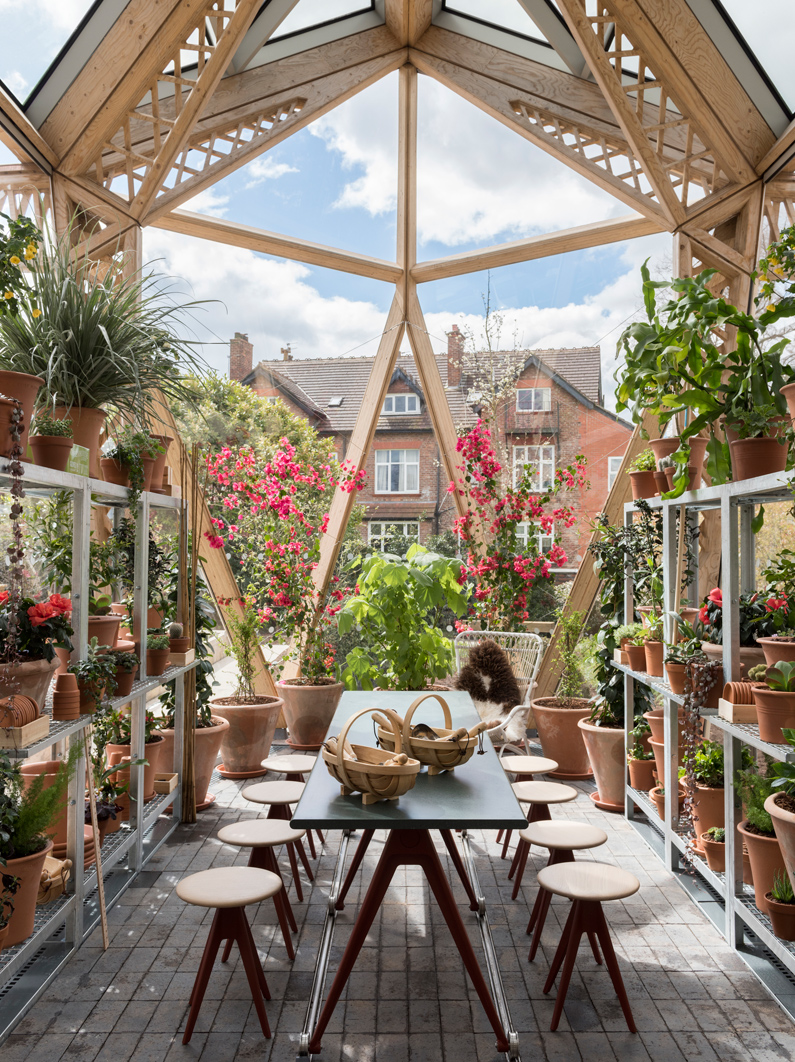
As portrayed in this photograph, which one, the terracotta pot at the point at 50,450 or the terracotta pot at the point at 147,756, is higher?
the terracotta pot at the point at 50,450

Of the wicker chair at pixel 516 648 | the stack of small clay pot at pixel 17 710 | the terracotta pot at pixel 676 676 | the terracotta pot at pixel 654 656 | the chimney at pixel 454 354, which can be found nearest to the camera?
the stack of small clay pot at pixel 17 710

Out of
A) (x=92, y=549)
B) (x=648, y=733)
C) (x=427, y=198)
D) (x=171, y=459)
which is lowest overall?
(x=648, y=733)

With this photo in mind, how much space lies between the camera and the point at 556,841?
2811 millimetres

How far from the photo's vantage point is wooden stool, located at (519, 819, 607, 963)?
110 inches

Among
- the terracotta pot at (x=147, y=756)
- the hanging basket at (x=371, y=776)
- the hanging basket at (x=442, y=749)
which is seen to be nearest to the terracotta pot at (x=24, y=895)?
the hanging basket at (x=371, y=776)

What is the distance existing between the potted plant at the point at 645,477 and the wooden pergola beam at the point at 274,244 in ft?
9.59

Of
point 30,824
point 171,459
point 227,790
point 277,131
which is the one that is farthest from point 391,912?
point 277,131

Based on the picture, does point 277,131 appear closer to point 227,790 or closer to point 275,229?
point 275,229

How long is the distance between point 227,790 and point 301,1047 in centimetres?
274

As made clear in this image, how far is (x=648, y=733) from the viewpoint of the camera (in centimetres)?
426

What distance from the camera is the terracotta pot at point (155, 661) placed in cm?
379

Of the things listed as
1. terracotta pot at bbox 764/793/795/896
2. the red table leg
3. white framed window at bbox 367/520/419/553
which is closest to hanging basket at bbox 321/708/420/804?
the red table leg

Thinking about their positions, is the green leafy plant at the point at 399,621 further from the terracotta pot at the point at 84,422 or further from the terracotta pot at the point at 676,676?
the terracotta pot at the point at 84,422

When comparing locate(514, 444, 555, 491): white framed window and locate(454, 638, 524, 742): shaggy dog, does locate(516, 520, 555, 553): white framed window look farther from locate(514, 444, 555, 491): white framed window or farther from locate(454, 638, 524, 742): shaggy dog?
locate(454, 638, 524, 742): shaggy dog
